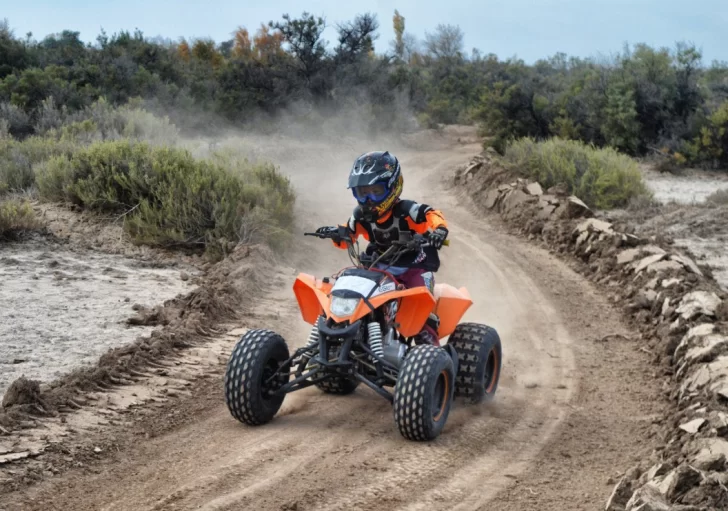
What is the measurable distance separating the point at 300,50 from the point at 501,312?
22933mm

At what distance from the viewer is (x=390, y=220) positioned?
23.5 ft

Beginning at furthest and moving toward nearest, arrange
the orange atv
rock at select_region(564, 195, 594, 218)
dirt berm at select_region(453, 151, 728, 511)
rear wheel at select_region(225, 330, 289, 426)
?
rock at select_region(564, 195, 594, 218) → rear wheel at select_region(225, 330, 289, 426) → the orange atv → dirt berm at select_region(453, 151, 728, 511)

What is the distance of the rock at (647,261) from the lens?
37.0 ft

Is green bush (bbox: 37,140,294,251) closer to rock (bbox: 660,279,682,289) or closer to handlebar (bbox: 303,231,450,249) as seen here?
handlebar (bbox: 303,231,450,249)

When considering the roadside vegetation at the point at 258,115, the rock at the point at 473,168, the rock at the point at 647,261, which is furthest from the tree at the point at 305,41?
the rock at the point at 647,261

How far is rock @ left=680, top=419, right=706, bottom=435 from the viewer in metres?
5.91

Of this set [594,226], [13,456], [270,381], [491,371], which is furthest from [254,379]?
[594,226]

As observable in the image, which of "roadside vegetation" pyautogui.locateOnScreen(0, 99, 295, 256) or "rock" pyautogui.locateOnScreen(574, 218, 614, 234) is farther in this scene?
"rock" pyautogui.locateOnScreen(574, 218, 614, 234)

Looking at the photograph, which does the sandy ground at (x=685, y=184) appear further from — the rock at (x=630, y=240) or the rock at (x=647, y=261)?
the rock at (x=647, y=261)

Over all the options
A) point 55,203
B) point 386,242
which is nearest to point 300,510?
point 386,242

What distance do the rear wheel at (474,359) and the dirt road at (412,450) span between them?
158 millimetres

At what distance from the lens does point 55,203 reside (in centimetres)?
1327

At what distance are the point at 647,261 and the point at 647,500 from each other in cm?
740

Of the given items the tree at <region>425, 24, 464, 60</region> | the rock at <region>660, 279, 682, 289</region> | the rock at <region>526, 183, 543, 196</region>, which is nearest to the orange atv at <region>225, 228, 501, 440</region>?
the rock at <region>660, 279, 682, 289</region>
